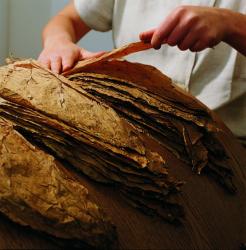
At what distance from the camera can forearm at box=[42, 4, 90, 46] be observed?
104 cm

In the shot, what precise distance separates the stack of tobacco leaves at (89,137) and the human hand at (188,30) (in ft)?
0.51

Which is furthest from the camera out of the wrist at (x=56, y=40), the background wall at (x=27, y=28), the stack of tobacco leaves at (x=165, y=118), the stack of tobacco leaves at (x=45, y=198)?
the background wall at (x=27, y=28)

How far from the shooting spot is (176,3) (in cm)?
108

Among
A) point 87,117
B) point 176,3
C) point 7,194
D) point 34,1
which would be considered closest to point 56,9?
point 34,1

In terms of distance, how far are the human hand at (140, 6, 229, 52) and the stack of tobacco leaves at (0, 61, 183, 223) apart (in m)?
0.16

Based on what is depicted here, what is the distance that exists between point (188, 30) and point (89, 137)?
26 centimetres

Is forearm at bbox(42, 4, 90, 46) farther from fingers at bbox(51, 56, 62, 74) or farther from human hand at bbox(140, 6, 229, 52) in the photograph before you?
human hand at bbox(140, 6, 229, 52)

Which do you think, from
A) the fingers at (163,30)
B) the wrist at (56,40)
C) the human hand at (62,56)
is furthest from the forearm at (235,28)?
the wrist at (56,40)

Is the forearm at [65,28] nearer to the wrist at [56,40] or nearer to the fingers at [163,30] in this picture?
the wrist at [56,40]

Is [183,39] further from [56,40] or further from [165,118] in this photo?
[56,40]

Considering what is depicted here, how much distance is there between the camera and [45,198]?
0.50 m

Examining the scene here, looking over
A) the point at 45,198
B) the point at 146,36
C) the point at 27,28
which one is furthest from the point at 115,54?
the point at 27,28

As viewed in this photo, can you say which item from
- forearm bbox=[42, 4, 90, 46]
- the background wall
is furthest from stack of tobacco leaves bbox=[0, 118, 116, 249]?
the background wall

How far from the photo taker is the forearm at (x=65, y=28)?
1037 mm
